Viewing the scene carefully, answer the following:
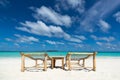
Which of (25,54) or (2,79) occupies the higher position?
(25,54)

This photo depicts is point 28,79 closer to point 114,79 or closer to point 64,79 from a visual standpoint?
point 64,79

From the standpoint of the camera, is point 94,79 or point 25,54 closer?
point 94,79

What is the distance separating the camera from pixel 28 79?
23.5ft

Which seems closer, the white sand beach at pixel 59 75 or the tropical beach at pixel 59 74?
the white sand beach at pixel 59 75

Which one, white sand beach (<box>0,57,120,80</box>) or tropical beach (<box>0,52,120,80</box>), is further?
tropical beach (<box>0,52,120,80</box>)

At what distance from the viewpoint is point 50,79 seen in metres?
7.18

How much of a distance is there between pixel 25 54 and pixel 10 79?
2414 mm

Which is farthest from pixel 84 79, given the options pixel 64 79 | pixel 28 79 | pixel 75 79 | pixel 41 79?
pixel 28 79

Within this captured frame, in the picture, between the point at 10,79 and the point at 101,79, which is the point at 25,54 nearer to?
the point at 10,79

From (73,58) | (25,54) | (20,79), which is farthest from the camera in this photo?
(73,58)

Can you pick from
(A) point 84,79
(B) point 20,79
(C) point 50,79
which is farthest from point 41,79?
(A) point 84,79

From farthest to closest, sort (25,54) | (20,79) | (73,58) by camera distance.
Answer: (73,58) → (25,54) → (20,79)

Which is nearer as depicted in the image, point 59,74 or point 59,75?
point 59,75

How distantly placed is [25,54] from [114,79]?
5017 millimetres
